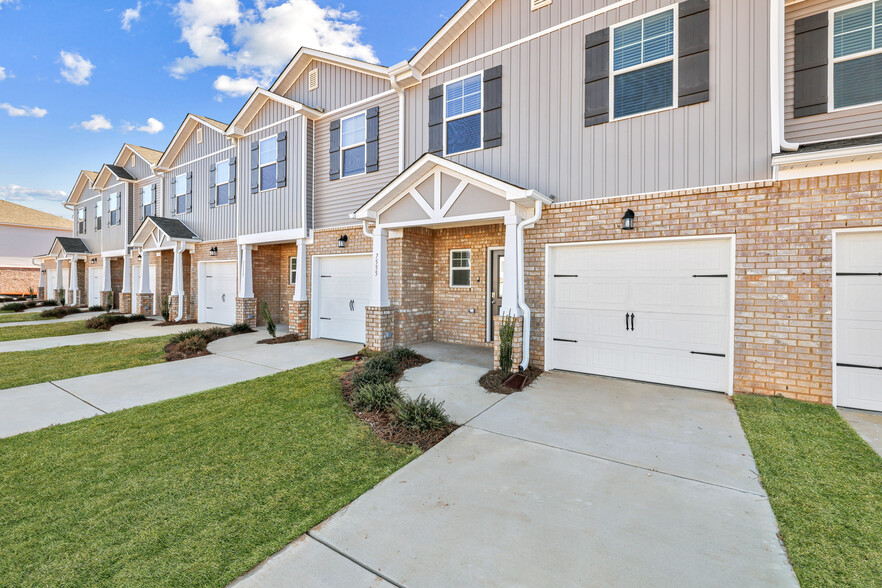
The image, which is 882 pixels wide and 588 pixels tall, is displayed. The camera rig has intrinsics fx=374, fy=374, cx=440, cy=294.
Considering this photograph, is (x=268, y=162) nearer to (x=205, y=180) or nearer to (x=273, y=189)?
(x=273, y=189)

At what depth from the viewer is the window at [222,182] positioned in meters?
12.6

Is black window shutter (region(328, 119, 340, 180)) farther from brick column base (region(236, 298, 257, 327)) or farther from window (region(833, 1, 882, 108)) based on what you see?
window (region(833, 1, 882, 108))

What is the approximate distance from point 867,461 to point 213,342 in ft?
37.8

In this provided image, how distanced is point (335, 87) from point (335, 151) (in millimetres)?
1696

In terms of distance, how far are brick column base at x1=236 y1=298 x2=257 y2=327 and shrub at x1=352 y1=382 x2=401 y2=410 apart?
8298mm

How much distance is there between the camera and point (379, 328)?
7.91 meters

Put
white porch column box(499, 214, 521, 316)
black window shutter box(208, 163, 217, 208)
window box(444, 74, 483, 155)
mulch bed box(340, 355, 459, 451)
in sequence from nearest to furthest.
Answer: mulch bed box(340, 355, 459, 451) → white porch column box(499, 214, 521, 316) → window box(444, 74, 483, 155) → black window shutter box(208, 163, 217, 208)

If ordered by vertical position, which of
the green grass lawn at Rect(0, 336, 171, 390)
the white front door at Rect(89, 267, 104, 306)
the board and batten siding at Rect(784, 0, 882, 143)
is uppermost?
the board and batten siding at Rect(784, 0, 882, 143)

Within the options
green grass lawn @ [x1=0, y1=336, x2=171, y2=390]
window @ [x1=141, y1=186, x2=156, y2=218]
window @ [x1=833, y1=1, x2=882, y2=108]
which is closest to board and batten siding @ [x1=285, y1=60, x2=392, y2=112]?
green grass lawn @ [x1=0, y1=336, x2=171, y2=390]

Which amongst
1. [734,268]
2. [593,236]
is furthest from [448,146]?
[734,268]

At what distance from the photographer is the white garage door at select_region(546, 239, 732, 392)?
5.39 metres

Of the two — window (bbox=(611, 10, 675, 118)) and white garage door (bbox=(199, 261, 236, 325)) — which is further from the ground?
window (bbox=(611, 10, 675, 118))

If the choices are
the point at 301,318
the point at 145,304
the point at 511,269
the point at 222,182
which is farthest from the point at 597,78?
the point at 145,304

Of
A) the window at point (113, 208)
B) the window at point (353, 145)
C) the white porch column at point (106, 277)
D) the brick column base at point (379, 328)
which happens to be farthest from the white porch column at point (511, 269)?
the white porch column at point (106, 277)
